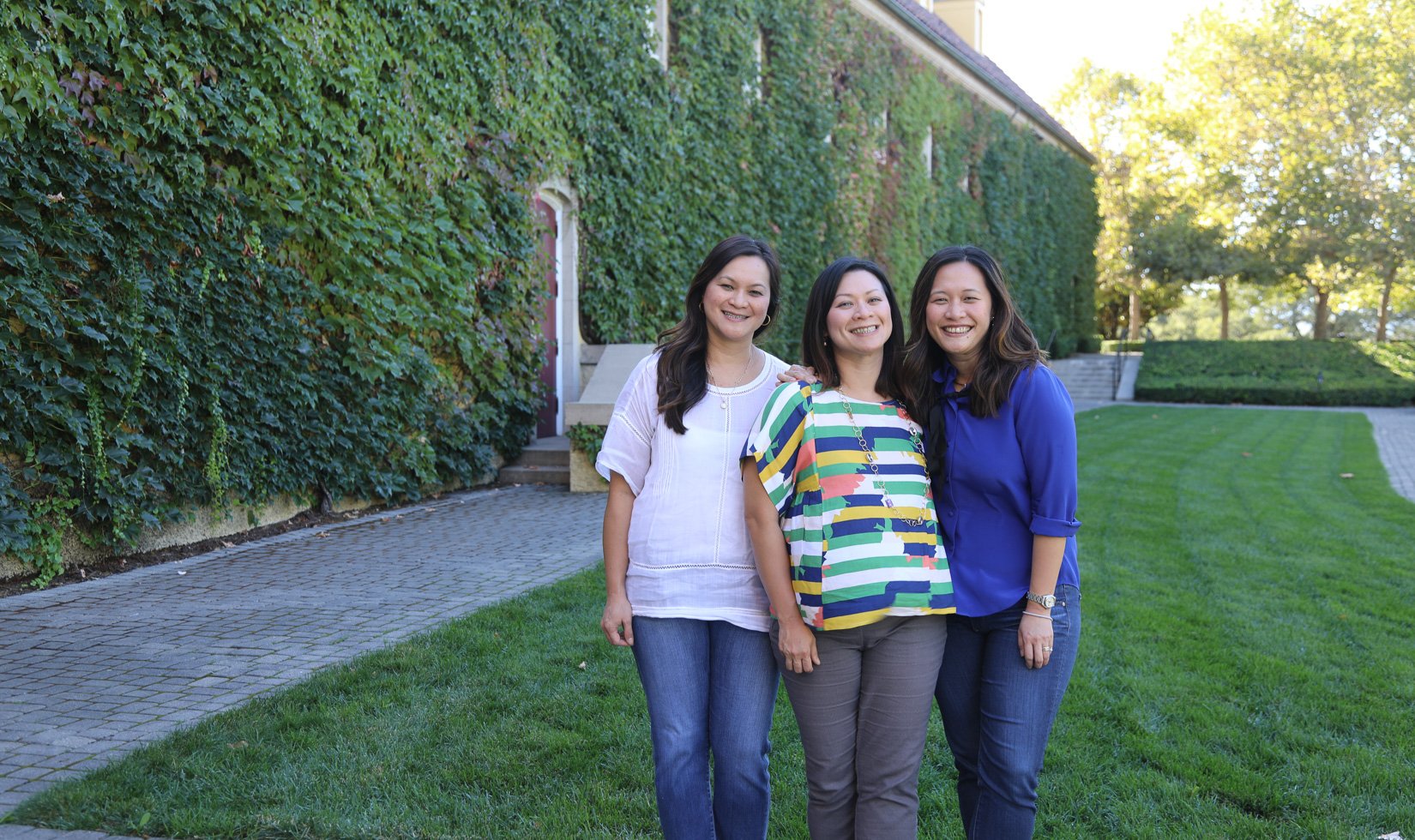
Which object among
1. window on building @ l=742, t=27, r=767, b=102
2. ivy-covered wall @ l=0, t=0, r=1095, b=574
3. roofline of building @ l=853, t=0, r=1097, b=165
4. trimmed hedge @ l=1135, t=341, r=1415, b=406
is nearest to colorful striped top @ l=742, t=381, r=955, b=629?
ivy-covered wall @ l=0, t=0, r=1095, b=574

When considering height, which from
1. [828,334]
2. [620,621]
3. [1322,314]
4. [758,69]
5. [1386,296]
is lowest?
[620,621]

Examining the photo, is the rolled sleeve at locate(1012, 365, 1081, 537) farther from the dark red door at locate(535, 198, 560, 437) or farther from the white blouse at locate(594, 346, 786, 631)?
the dark red door at locate(535, 198, 560, 437)

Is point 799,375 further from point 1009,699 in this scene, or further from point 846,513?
point 1009,699

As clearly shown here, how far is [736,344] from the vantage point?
102 inches

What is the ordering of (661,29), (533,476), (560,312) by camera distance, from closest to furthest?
(533,476) → (560,312) → (661,29)

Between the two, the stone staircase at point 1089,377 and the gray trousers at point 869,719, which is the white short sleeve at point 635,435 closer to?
the gray trousers at point 869,719

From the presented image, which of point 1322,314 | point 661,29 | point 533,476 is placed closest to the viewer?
point 533,476

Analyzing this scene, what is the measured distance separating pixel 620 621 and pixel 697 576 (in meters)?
0.22

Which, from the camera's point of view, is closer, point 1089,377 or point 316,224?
point 316,224

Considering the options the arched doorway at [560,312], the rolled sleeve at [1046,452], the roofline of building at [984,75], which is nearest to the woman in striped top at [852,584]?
the rolled sleeve at [1046,452]

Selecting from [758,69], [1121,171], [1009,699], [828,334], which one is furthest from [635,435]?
[1121,171]

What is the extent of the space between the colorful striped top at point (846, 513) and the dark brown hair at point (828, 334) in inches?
4.3

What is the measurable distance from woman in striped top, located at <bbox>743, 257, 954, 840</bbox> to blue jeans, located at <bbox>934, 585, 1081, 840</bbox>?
14 centimetres

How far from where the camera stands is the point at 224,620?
5312mm
